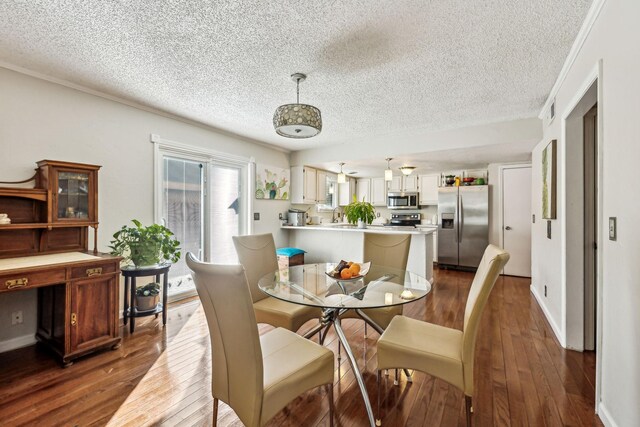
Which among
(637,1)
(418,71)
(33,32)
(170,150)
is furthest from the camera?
(170,150)

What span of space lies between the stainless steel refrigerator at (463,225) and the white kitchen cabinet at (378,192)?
1.74 m

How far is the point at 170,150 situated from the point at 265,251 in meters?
2.07

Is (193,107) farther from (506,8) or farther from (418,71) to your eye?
(506,8)

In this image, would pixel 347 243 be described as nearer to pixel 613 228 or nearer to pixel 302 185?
pixel 302 185

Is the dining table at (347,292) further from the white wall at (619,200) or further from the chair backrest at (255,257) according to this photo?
the white wall at (619,200)

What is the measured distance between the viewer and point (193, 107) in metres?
3.29

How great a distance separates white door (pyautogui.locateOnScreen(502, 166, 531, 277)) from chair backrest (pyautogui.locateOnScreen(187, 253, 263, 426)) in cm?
509

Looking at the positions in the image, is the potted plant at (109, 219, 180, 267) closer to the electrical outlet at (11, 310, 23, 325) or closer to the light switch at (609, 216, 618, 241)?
→ the electrical outlet at (11, 310, 23, 325)

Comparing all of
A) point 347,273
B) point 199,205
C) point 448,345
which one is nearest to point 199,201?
point 199,205

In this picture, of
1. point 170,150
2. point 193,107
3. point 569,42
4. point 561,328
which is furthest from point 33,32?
point 561,328

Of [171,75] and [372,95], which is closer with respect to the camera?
[171,75]

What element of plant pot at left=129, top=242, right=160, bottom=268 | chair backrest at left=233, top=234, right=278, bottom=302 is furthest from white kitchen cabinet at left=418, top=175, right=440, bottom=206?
plant pot at left=129, top=242, right=160, bottom=268

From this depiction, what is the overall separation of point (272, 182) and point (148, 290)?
2770 mm

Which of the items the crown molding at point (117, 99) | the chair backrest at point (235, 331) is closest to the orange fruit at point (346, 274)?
the chair backrest at point (235, 331)
